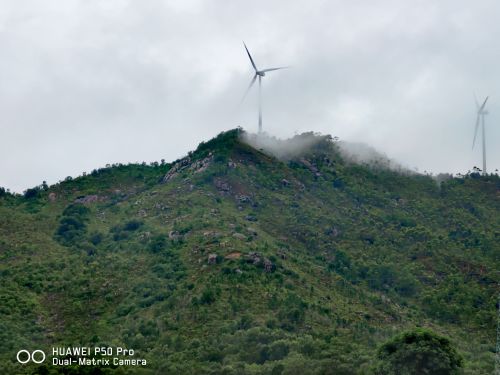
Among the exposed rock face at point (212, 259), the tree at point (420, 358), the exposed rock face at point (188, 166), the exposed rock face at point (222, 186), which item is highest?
the exposed rock face at point (188, 166)

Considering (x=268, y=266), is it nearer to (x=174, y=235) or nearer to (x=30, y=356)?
(x=174, y=235)

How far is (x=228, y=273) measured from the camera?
120 meters

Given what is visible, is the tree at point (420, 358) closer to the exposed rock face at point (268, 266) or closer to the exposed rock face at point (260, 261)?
the exposed rock face at point (268, 266)

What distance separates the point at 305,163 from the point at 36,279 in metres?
73.9

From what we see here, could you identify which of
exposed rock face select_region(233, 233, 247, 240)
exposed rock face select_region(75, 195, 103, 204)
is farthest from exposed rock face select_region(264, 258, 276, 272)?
exposed rock face select_region(75, 195, 103, 204)

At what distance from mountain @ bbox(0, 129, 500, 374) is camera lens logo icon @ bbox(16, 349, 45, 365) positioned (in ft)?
3.23

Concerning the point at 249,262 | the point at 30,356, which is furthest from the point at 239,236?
the point at 30,356

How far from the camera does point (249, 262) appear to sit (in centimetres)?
12381

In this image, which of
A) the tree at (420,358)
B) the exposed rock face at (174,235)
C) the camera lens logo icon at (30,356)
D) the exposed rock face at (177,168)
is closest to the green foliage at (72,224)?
the exposed rock face at (174,235)

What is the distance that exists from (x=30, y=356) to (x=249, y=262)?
36.7 meters

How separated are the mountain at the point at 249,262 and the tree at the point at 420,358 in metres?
1.89

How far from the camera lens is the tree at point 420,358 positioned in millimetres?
94625

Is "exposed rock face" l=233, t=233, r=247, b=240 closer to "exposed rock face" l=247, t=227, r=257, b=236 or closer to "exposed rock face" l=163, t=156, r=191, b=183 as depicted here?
"exposed rock face" l=247, t=227, r=257, b=236

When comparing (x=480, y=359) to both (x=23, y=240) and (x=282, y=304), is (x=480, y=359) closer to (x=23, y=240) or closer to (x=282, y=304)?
(x=282, y=304)
